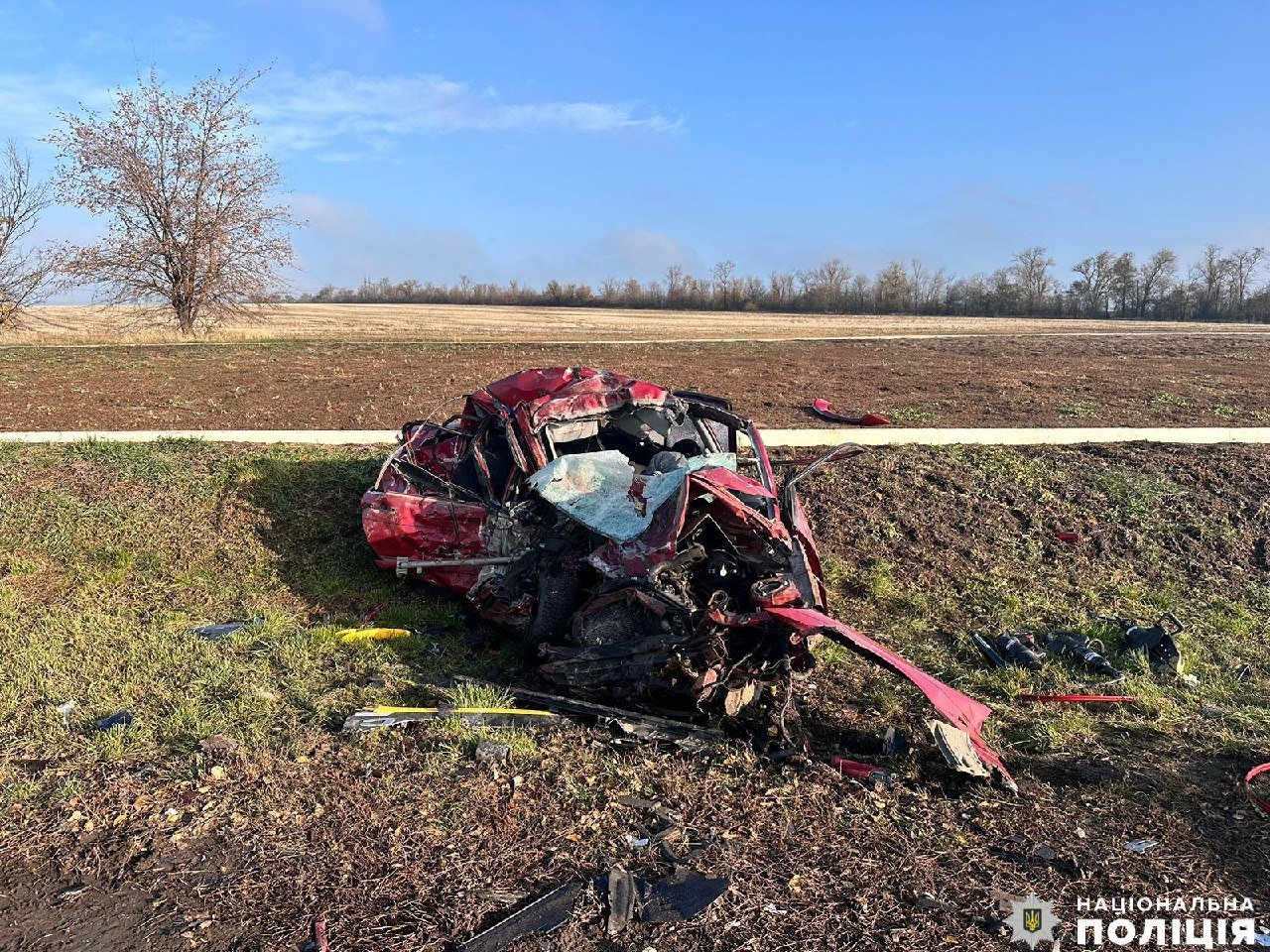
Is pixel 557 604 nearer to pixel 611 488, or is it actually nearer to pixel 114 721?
pixel 611 488

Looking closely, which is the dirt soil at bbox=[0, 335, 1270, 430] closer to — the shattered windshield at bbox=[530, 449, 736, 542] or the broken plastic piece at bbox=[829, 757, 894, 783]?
the shattered windshield at bbox=[530, 449, 736, 542]

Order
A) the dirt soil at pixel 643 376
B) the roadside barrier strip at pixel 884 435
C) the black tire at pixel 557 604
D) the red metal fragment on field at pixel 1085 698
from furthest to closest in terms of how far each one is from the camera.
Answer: the dirt soil at pixel 643 376 < the roadside barrier strip at pixel 884 435 < the red metal fragment on field at pixel 1085 698 < the black tire at pixel 557 604

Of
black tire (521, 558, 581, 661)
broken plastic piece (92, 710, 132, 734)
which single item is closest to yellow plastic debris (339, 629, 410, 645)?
black tire (521, 558, 581, 661)

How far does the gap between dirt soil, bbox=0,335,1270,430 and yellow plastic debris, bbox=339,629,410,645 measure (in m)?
3.67

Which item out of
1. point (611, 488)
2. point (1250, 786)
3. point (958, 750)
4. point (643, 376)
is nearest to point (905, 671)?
point (958, 750)

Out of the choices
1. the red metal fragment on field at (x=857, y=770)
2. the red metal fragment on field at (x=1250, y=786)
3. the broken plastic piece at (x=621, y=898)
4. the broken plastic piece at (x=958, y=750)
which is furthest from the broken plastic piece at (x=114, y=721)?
the red metal fragment on field at (x=1250, y=786)

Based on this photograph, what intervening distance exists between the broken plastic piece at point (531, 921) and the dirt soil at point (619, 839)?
0.20ft

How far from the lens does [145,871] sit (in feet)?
11.1

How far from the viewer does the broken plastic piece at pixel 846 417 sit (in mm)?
12195

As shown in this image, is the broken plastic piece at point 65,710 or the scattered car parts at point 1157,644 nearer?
the broken plastic piece at point 65,710

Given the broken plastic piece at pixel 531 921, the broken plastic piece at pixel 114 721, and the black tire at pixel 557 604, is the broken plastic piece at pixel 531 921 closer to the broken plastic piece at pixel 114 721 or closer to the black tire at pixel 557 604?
the black tire at pixel 557 604

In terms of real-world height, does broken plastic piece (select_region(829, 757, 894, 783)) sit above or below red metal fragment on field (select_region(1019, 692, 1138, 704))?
above

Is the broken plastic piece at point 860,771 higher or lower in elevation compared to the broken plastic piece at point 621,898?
lower

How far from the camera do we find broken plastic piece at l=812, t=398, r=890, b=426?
40.0ft
